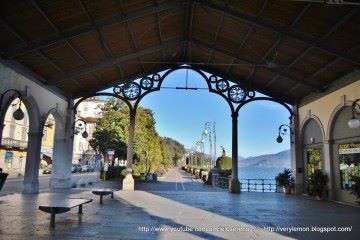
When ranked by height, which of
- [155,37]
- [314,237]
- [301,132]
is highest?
[155,37]

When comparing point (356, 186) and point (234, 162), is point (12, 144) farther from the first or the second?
point (356, 186)

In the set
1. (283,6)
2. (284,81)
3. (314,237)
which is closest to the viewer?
(314,237)

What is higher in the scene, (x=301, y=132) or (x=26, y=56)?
(x=26, y=56)

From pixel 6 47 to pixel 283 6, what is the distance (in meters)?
9.53

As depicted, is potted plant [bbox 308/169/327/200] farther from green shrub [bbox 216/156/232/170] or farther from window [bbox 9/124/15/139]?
window [bbox 9/124/15/139]

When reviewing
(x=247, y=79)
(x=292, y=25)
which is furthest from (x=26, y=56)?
(x=247, y=79)

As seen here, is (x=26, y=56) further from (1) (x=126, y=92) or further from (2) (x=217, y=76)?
(2) (x=217, y=76)

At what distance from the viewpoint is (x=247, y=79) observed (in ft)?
66.9

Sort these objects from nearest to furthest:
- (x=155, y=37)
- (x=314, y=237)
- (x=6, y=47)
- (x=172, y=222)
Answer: (x=314, y=237) → (x=172, y=222) → (x=6, y=47) → (x=155, y=37)

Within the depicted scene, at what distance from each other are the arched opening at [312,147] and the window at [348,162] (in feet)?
5.45

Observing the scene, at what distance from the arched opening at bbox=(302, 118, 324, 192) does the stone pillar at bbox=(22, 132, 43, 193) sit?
13309 mm

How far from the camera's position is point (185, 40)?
18.1 metres

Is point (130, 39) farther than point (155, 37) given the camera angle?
No

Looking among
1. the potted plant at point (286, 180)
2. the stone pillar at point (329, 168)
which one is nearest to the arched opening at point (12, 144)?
the potted plant at point (286, 180)
